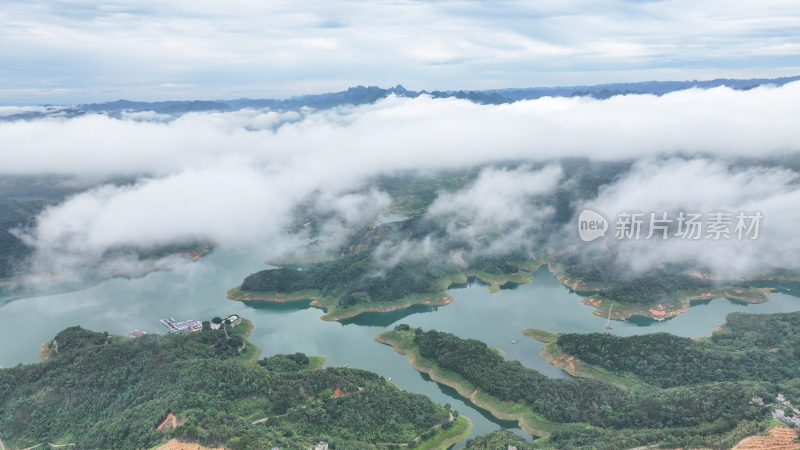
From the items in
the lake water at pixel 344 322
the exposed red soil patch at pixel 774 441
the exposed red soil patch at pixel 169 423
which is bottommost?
the lake water at pixel 344 322

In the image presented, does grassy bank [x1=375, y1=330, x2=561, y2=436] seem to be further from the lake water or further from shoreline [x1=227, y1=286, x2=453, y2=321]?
shoreline [x1=227, y1=286, x2=453, y2=321]

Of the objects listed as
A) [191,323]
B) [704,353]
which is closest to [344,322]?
[191,323]

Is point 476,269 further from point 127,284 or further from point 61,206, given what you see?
point 61,206

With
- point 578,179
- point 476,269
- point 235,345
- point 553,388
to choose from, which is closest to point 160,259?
point 235,345

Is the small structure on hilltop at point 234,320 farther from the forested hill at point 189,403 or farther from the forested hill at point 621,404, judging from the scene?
the forested hill at point 621,404
